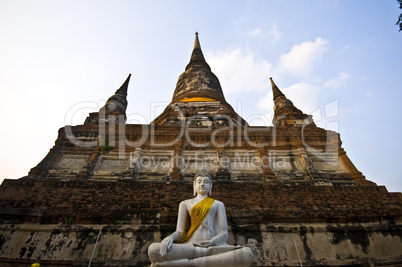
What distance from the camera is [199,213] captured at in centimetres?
385

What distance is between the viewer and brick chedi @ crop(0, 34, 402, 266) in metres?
4.71

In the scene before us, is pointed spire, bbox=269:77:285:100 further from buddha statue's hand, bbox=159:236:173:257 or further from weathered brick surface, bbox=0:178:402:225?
buddha statue's hand, bbox=159:236:173:257

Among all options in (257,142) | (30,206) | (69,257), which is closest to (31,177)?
(30,206)

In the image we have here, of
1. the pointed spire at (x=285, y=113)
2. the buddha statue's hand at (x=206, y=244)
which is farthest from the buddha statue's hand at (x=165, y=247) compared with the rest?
the pointed spire at (x=285, y=113)

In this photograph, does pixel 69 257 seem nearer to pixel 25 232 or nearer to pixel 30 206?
pixel 25 232

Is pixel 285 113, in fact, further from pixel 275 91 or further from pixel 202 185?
pixel 202 185

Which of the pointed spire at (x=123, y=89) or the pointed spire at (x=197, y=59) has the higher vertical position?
the pointed spire at (x=197, y=59)

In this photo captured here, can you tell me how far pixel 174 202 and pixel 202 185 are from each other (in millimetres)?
1637

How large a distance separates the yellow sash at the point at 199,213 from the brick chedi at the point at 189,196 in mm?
1177

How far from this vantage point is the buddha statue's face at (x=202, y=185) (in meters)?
4.20

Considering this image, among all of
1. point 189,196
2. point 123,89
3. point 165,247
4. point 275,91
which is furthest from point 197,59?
point 165,247

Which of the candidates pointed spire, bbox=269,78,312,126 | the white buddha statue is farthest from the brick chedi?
pointed spire, bbox=269,78,312,126

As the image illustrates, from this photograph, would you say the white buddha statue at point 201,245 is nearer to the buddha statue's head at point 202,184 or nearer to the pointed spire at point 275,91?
the buddha statue's head at point 202,184

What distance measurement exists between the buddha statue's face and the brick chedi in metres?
1.13
